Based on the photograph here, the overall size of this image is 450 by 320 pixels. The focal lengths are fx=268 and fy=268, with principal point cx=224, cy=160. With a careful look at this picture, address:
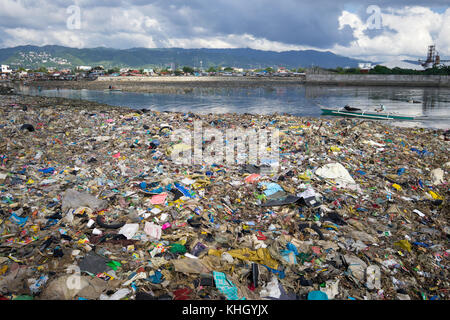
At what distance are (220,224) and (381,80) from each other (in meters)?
70.7

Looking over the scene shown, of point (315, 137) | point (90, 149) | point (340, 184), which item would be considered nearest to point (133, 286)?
point (340, 184)

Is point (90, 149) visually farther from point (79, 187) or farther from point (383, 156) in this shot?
point (383, 156)

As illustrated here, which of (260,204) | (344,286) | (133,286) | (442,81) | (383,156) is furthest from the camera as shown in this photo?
(442,81)

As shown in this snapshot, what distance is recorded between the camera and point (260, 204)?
15.4 ft

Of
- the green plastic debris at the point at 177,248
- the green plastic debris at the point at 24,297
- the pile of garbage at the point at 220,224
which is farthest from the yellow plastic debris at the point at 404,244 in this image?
the green plastic debris at the point at 24,297

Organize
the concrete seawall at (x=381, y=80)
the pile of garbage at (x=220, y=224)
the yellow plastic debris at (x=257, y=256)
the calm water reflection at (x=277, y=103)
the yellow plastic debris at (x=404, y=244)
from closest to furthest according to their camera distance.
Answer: the pile of garbage at (x=220, y=224) → the yellow plastic debris at (x=257, y=256) → the yellow plastic debris at (x=404, y=244) → the calm water reflection at (x=277, y=103) → the concrete seawall at (x=381, y=80)

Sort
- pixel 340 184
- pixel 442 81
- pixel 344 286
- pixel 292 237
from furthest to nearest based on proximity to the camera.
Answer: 1. pixel 442 81
2. pixel 340 184
3. pixel 292 237
4. pixel 344 286

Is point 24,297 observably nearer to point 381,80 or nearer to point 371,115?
point 371,115

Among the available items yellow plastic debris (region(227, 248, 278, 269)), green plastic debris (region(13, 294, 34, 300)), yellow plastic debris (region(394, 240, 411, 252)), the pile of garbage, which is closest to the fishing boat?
the pile of garbage

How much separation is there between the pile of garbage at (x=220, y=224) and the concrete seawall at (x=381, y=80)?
62132 mm

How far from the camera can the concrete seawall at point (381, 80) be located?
2253 inches

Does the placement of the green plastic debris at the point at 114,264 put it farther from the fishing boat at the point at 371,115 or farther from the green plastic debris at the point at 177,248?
the fishing boat at the point at 371,115

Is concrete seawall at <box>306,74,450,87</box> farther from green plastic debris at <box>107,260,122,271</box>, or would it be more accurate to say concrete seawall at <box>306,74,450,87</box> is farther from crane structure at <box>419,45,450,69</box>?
green plastic debris at <box>107,260,122,271</box>

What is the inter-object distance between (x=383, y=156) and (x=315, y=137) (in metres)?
1.84
